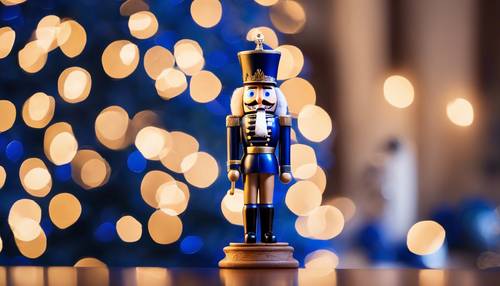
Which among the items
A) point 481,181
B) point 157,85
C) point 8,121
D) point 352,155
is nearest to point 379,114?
point 352,155

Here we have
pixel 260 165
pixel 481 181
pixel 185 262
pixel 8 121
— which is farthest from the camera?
pixel 8 121

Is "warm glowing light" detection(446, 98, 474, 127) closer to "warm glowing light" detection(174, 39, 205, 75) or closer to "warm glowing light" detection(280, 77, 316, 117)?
"warm glowing light" detection(280, 77, 316, 117)

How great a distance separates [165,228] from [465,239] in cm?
60

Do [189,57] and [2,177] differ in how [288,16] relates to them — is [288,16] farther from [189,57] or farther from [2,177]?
[2,177]

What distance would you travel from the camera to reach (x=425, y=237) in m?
1.80

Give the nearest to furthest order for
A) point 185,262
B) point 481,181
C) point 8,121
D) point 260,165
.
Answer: point 260,165 → point 481,181 → point 185,262 → point 8,121

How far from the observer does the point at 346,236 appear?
1.83 meters

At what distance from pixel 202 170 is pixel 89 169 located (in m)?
0.25

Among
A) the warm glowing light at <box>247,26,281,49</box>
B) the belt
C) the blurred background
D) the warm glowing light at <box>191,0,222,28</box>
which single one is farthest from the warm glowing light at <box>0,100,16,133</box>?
the belt

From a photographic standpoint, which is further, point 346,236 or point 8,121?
point 8,121

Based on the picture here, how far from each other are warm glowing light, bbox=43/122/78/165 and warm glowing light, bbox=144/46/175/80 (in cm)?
21

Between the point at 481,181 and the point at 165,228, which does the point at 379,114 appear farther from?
the point at 165,228

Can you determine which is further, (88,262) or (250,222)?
(88,262)

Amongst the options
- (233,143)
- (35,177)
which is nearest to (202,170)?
(35,177)
